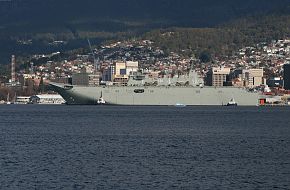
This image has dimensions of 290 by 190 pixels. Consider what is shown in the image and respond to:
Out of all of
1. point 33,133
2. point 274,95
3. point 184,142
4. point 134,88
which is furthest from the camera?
point 274,95

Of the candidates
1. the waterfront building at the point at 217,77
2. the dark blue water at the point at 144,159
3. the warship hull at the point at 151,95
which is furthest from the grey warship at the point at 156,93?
the dark blue water at the point at 144,159

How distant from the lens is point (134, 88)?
142625 millimetres

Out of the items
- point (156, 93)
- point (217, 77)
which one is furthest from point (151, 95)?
point (217, 77)

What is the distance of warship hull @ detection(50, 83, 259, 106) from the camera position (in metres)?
142

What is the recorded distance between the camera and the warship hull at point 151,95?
14238 centimetres

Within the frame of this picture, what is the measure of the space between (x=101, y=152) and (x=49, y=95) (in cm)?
14145

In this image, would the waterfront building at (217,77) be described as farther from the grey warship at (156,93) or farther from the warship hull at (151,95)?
the warship hull at (151,95)

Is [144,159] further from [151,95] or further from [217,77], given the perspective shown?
[217,77]

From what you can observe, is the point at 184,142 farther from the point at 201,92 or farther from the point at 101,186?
the point at 201,92

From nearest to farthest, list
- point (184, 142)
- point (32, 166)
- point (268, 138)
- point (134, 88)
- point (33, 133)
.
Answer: point (32, 166) → point (184, 142) → point (268, 138) → point (33, 133) → point (134, 88)

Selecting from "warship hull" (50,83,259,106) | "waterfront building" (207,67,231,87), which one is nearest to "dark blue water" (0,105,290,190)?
"warship hull" (50,83,259,106)

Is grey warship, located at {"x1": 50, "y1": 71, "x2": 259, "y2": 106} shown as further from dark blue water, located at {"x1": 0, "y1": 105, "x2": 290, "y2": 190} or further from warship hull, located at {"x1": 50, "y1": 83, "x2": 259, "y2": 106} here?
dark blue water, located at {"x1": 0, "y1": 105, "x2": 290, "y2": 190}

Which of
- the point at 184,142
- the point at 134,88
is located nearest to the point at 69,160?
the point at 184,142

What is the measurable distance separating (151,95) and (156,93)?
96 cm
